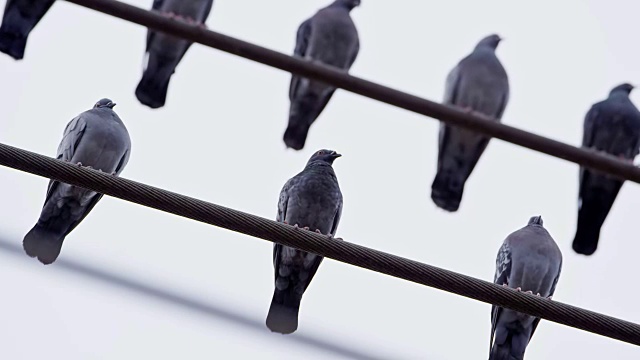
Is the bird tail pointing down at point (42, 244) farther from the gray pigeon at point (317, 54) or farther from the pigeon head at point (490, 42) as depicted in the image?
the pigeon head at point (490, 42)

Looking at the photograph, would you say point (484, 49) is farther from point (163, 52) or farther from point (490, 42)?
point (163, 52)

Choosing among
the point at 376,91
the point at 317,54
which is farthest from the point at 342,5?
the point at 376,91

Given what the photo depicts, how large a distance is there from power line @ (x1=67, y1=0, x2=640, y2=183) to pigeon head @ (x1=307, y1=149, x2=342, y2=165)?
4.23m

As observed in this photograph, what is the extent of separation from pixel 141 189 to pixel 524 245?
166 inches

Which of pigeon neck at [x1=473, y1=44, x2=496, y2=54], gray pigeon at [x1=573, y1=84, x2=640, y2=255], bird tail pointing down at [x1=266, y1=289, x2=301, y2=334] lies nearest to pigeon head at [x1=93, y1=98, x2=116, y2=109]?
bird tail pointing down at [x1=266, y1=289, x2=301, y2=334]

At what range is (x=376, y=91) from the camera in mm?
4098

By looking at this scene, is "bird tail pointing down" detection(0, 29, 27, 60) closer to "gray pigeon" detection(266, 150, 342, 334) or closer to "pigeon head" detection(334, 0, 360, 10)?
"gray pigeon" detection(266, 150, 342, 334)

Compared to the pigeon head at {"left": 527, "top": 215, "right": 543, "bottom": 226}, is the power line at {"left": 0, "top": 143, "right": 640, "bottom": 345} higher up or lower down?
lower down

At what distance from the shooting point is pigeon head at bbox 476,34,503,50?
864cm

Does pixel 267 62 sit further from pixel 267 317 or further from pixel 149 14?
pixel 267 317

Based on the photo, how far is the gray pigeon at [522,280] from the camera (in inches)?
299

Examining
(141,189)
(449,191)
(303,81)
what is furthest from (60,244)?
(141,189)

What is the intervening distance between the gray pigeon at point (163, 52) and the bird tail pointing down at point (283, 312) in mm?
1401

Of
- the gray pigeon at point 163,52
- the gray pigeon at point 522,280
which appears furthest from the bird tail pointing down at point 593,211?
the gray pigeon at point 163,52
